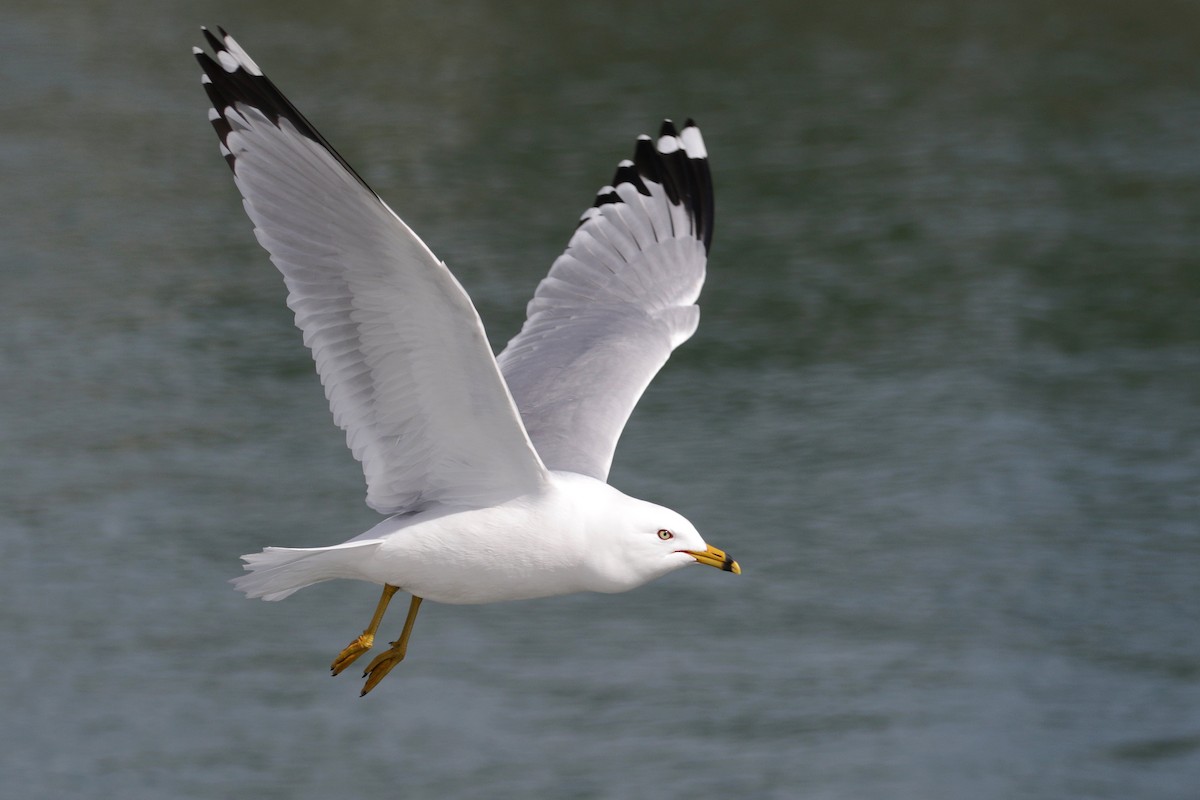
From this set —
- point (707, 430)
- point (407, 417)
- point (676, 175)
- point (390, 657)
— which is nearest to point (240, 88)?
point (407, 417)

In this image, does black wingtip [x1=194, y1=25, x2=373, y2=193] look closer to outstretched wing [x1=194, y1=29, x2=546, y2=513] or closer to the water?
outstretched wing [x1=194, y1=29, x2=546, y2=513]

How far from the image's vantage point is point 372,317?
5.32 m

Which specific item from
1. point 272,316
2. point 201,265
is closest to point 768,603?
point 272,316

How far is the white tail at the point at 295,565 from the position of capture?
5293mm

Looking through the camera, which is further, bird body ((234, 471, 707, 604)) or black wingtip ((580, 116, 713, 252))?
black wingtip ((580, 116, 713, 252))

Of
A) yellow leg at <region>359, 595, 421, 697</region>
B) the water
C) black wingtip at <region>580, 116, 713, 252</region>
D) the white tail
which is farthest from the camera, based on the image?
the water

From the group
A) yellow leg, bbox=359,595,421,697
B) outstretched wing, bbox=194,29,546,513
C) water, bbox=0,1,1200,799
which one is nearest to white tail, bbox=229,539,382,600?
outstretched wing, bbox=194,29,546,513

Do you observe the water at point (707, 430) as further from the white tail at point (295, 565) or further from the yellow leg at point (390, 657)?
the white tail at point (295, 565)

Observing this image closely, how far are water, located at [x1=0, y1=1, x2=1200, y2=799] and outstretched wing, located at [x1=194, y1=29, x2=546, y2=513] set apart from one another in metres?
6.18

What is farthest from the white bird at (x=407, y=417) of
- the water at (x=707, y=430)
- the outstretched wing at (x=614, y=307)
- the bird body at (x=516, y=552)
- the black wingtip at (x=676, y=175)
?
the water at (x=707, y=430)

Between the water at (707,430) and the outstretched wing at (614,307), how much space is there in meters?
4.80

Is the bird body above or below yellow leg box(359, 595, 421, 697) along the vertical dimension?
above

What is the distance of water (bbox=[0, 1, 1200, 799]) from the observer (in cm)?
1182

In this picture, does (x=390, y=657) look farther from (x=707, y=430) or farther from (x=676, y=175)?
(x=707, y=430)
